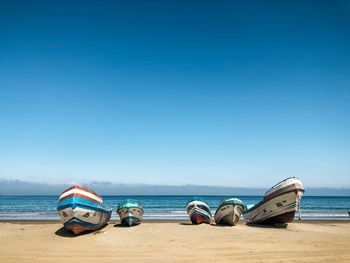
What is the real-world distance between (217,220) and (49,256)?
11.8 m

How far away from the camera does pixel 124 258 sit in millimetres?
8695

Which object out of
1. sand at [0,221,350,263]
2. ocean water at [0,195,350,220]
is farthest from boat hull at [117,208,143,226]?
sand at [0,221,350,263]

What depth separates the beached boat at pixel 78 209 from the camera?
1327 cm

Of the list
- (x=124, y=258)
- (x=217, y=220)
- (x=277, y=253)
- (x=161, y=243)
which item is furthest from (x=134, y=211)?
(x=277, y=253)

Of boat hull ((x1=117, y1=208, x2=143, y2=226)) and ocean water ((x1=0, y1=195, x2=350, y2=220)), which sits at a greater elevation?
boat hull ((x1=117, y1=208, x2=143, y2=226))

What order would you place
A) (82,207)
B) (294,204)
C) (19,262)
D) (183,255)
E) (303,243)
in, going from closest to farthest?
(19,262) < (183,255) < (303,243) < (82,207) < (294,204)

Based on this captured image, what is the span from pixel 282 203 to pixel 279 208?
0.46m

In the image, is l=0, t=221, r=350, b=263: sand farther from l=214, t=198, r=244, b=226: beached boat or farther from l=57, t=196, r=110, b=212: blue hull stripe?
l=214, t=198, r=244, b=226: beached boat

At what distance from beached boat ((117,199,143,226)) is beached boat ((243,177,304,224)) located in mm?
8145

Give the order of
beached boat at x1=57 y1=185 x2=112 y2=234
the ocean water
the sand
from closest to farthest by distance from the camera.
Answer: the sand, beached boat at x1=57 y1=185 x2=112 y2=234, the ocean water

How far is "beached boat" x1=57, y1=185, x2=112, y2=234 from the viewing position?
1327 cm

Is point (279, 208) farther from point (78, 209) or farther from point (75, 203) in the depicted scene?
point (75, 203)

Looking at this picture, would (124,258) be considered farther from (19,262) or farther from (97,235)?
(97,235)

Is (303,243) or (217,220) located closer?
(303,243)
